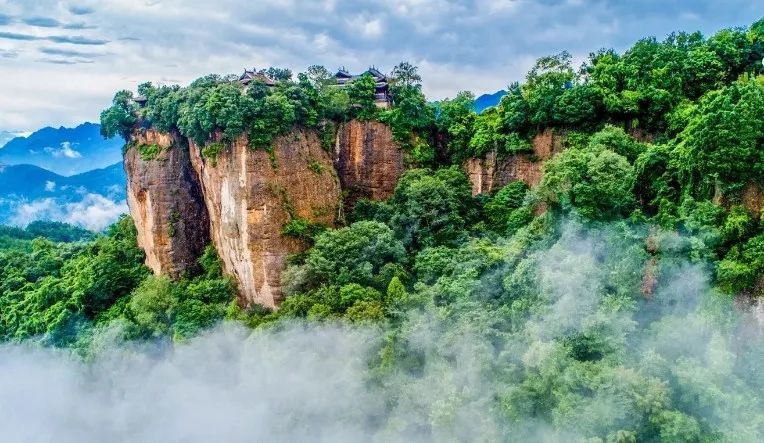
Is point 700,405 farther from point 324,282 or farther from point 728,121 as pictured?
point 324,282

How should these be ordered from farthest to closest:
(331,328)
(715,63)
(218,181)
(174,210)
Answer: (174,210), (218,181), (715,63), (331,328)

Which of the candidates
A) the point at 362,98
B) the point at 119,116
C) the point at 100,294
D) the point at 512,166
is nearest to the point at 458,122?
the point at 512,166

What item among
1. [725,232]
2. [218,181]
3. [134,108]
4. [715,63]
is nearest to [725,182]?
[725,232]

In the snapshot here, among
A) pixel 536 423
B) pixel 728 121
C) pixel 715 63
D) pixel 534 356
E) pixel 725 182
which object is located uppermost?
pixel 715 63

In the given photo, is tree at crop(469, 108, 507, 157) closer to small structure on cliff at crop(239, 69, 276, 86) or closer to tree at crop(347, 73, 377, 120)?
tree at crop(347, 73, 377, 120)

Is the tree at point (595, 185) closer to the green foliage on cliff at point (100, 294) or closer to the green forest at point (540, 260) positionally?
the green forest at point (540, 260)

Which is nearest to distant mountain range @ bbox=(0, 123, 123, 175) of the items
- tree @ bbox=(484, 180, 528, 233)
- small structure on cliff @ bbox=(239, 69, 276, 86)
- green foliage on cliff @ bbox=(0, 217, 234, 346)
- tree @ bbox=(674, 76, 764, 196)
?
green foliage on cliff @ bbox=(0, 217, 234, 346)
